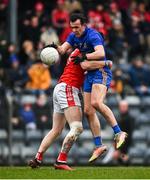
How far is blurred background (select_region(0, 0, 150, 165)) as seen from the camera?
22.3 meters

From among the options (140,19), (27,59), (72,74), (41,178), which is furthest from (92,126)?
(140,19)

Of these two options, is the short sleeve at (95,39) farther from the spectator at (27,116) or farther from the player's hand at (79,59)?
the spectator at (27,116)

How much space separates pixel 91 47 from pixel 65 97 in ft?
2.86

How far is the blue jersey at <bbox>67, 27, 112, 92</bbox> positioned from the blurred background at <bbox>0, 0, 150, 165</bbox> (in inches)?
207

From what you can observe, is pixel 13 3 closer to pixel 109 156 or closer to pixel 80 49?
pixel 109 156

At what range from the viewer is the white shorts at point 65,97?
49.4 feet

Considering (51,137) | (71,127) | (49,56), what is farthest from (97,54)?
(51,137)

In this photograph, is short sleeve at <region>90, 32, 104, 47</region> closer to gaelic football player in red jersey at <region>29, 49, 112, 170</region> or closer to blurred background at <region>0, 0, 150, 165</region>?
gaelic football player in red jersey at <region>29, 49, 112, 170</region>

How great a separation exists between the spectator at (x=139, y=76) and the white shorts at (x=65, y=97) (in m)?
8.90

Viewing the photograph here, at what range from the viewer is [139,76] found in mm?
24688

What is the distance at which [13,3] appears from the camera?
25.0m

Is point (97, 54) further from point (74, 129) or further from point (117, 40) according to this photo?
point (117, 40)

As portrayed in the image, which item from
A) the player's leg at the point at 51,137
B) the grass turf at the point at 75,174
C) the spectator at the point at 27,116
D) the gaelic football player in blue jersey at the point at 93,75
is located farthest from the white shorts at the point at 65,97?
the spectator at the point at 27,116

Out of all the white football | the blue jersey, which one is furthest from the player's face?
the white football
